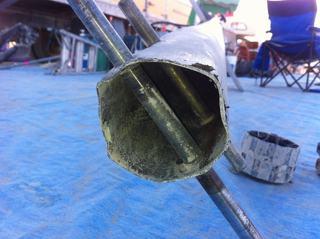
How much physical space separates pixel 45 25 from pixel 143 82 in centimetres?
798

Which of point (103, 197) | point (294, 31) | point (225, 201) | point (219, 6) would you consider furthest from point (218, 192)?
point (219, 6)

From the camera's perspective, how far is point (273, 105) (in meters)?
2.87

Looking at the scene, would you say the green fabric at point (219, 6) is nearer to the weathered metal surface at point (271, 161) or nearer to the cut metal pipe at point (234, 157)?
the weathered metal surface at point (271, 161)

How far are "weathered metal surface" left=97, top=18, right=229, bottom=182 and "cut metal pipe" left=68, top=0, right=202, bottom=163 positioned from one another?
2 cm

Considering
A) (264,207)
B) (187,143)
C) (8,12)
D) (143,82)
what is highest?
(8,12)

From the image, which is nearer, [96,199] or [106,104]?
[106,104]

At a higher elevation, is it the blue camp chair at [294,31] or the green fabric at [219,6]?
the green fabric at [219,6]

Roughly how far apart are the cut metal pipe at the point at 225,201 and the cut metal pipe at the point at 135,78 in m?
0.10

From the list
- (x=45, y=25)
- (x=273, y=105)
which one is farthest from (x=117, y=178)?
(x=45, y=25)

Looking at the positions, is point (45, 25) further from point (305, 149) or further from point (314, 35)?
point (305, 149)

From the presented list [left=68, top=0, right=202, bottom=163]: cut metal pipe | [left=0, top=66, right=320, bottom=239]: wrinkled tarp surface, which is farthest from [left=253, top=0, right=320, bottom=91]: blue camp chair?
[left=68, top=0, right=202, bottom=163]: cut metal pipe

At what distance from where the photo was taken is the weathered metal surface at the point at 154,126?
380 millimetres

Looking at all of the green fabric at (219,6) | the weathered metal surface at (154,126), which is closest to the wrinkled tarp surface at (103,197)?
the weathered metal surface at (154,126)

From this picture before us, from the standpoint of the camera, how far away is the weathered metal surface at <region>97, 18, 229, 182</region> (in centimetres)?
38
